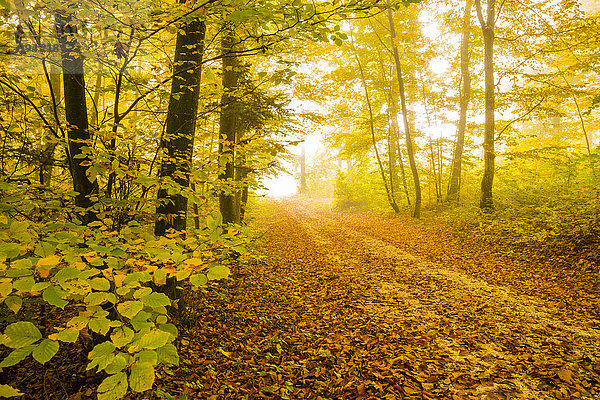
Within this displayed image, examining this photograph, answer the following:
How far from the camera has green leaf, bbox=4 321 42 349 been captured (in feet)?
4.70

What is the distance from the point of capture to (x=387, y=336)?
4410 mm

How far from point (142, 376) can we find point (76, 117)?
9.62 feet

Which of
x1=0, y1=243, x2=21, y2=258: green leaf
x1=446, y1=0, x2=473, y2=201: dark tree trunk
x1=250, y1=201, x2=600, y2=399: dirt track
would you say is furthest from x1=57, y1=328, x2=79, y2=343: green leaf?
x1=446, y1=0, x2=473, y2=201: dark tree trunk

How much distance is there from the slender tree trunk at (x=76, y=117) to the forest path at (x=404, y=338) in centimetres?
278

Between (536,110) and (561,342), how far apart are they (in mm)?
9795

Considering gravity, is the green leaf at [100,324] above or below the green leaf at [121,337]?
above

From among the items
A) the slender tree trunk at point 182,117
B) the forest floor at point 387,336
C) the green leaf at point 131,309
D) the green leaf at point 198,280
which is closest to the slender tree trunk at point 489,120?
the forest floor at point 387,336

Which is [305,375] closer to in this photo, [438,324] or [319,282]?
[438,324]

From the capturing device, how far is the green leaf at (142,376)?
1.50 metres

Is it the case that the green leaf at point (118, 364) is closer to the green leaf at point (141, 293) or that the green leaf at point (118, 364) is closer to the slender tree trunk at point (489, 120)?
the green leaf at point (141, 293)

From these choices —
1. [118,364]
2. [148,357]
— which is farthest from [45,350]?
[148,357]

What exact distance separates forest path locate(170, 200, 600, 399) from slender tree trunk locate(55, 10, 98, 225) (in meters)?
2.78

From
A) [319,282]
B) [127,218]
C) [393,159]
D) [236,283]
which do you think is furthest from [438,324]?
[393,159]

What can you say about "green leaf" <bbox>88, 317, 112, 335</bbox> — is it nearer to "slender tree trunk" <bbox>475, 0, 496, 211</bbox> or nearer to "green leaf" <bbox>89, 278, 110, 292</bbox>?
"green leaf" <bbox>89, 278, 110, 292</bbox>
